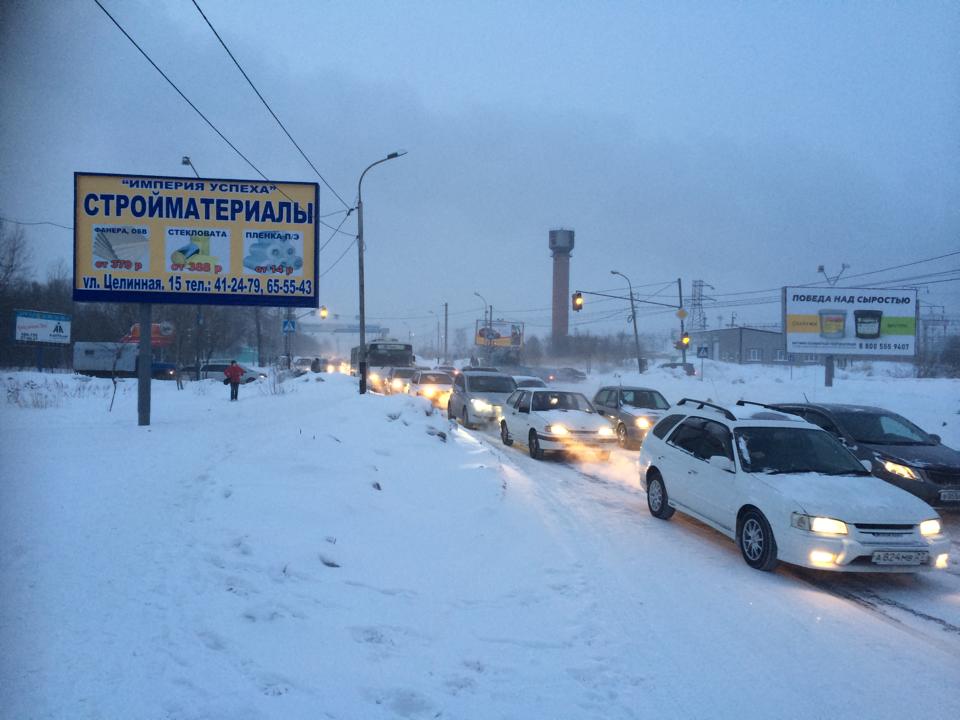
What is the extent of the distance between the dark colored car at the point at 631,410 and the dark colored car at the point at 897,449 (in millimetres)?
4586

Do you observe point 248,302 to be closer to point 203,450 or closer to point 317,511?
point 203,450

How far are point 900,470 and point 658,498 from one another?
142 inches

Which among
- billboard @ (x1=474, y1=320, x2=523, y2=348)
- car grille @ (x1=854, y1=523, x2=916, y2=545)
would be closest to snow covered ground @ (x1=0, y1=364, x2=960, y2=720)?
car grille @ (x1=854, y1=523, x2=916, y2=545)

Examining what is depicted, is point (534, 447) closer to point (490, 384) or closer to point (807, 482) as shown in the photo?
point (490, 384)

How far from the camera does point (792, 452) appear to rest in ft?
24.8

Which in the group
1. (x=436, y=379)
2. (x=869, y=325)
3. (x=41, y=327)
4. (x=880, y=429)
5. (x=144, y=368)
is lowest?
(x=880, y=429)

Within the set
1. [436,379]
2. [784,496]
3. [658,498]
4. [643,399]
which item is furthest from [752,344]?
[784,496]

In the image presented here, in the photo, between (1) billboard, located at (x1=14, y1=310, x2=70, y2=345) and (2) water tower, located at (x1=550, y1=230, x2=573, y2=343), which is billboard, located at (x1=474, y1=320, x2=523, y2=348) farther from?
(1) billboard, located at (x1=14, y1=310, x2=70, y2=345)

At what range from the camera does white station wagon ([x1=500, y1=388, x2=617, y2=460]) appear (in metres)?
13.8

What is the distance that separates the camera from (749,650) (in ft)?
15.6

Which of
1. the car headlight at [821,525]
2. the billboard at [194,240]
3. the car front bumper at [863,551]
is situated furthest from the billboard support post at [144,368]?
the car front bumper at [863,551]

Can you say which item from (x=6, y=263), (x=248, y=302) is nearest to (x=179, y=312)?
(x=6, y=263)

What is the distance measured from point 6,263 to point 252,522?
2599 cm

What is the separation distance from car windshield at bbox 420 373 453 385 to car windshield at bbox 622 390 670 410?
34.1 feet
